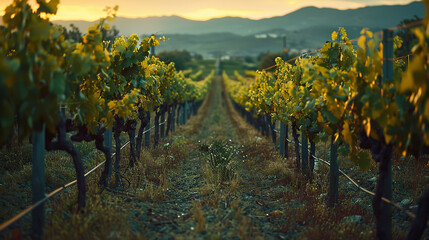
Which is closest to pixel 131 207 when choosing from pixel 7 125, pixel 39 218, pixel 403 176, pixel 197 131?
pixel 39 218

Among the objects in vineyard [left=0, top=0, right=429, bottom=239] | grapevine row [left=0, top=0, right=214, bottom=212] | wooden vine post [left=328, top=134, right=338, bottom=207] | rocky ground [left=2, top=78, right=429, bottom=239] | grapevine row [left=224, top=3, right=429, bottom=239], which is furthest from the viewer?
wooden vine post [left=328, top=134, right=338, bottom=207]

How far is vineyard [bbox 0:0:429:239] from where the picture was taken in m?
3.88

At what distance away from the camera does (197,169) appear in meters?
10.2

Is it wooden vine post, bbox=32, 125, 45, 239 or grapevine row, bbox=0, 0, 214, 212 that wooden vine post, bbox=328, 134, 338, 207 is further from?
wooden vine post, bbox=32, 125, 45, 239

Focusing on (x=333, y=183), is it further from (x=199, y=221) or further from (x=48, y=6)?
(x=48, y=6)

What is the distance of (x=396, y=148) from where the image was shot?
4.36 meters

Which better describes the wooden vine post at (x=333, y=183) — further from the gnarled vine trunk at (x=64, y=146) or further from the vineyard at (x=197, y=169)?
the gnarled vine trunk at (x=64, y=146)

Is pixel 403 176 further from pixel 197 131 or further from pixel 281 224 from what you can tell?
pixel 197 131

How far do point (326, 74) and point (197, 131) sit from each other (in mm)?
14440

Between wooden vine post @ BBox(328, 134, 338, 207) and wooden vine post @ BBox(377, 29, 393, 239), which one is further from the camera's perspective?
wooden vine post @ BBox(328, 134, 338, 207)

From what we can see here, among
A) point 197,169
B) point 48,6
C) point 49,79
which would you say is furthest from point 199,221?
point 197,169

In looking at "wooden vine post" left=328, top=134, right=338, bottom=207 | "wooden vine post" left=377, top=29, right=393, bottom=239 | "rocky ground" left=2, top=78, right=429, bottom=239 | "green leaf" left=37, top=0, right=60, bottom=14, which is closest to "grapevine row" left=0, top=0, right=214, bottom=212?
"green leaf" left=37, top=0, right=60, bottom=14

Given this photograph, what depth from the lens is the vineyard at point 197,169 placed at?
12.7 feet

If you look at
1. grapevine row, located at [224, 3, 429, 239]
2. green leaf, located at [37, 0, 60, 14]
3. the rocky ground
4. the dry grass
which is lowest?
the rocky ground
